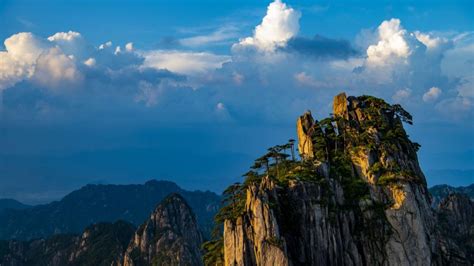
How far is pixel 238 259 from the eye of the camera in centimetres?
11125

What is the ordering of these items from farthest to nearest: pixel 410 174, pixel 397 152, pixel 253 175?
pixel 253 175
pixel 397 152
pixel 410 174

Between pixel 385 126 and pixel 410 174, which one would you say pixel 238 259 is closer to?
pixel 410 174

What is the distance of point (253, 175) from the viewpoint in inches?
5472

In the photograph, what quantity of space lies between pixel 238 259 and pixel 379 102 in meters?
60.5

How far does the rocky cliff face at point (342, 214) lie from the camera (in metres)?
112

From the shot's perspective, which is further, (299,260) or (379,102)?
(379,102)

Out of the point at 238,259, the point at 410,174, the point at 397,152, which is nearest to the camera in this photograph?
the point at 238,259

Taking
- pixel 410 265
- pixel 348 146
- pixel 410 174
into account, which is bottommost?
pixel 410 265

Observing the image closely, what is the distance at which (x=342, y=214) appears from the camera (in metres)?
119

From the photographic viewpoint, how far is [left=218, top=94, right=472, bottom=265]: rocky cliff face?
→ 112 m

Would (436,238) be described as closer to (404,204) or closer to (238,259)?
(404,204)

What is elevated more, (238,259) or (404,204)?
(404,204)

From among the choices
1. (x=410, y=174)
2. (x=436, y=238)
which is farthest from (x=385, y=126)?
(x=436, y=238)

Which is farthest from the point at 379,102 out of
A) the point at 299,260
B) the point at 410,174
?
the point at 299,260
